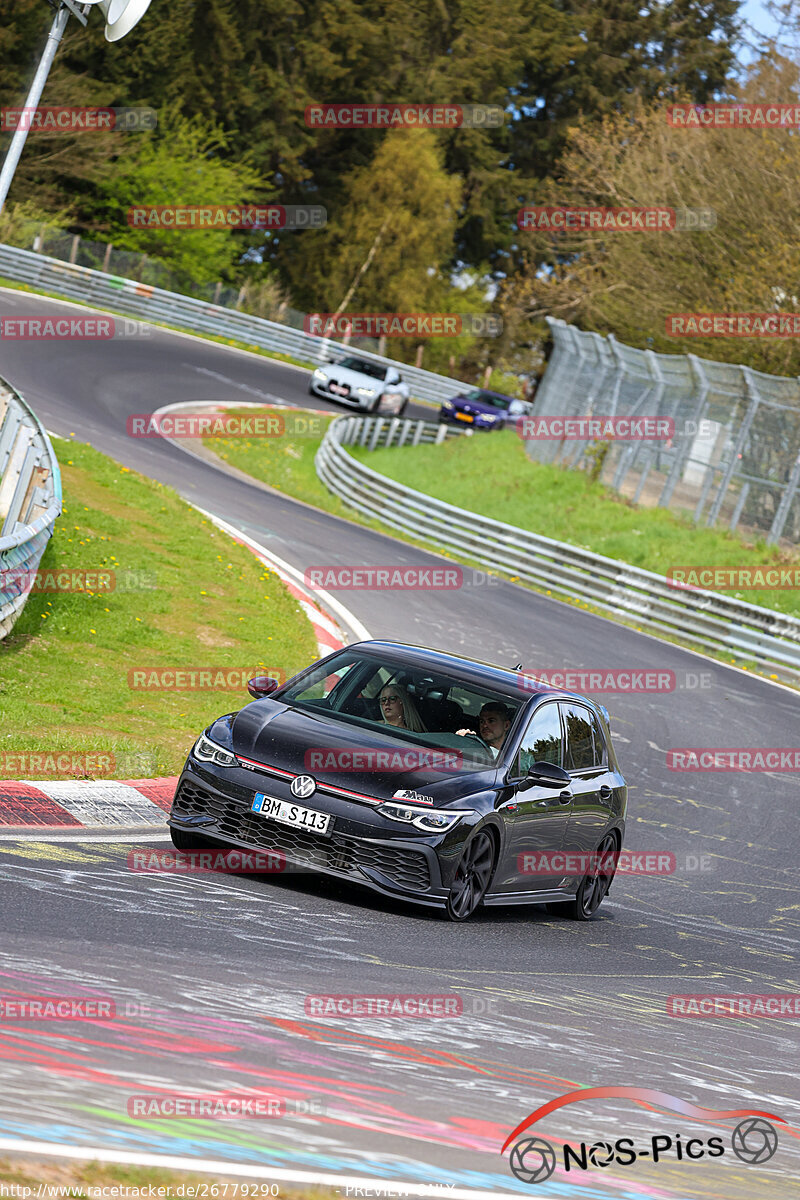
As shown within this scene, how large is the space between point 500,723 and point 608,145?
132ft

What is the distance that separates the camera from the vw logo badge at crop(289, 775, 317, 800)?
835cm

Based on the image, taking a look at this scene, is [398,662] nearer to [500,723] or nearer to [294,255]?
[500,723]

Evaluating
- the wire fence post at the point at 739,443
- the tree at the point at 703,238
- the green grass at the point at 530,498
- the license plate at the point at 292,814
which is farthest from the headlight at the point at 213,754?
the tree at the point at 703,238

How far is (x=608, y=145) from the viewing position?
4662cm

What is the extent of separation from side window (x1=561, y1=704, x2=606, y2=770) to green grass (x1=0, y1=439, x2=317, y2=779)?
2.84 meters

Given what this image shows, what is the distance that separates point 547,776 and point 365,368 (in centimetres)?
3654

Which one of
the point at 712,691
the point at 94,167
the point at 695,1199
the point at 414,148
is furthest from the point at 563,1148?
the point at 414,148

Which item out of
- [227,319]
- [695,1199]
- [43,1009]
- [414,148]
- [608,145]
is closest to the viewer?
[695,1199]

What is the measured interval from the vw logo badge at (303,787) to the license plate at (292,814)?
2.3 inches

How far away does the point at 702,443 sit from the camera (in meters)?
29.4

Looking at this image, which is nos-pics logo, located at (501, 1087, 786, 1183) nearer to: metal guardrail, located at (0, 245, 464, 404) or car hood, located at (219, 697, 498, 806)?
car hood, located at (219, 697, 498, 806)

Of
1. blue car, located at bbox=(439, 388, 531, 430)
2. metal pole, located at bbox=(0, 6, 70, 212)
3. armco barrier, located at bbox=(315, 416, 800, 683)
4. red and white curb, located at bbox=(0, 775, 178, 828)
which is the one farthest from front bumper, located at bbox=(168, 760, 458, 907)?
blue car, located at bbox=(439, 388, 531, 430)

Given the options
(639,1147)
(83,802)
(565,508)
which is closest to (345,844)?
(83,802)

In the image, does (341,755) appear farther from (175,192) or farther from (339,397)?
(175,192)
